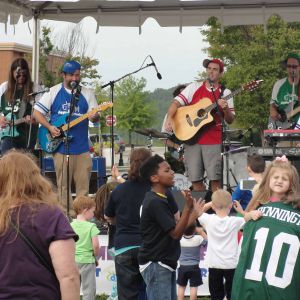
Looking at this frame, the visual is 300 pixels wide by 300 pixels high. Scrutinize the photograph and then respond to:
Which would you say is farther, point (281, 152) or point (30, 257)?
point (281, 152)

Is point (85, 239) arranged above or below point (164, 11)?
below

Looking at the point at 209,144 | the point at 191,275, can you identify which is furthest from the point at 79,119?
the point at 191,275

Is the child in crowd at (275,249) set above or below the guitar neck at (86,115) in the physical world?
below

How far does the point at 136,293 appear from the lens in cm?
666

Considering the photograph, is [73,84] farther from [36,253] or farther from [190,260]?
[36,253]

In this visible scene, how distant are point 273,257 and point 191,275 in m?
3.23

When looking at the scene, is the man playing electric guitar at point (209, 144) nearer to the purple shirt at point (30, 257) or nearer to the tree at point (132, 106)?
the purple shirt at point (30, 257)

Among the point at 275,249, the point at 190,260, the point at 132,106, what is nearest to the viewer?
the point at 275,249

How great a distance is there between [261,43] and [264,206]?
27844mm

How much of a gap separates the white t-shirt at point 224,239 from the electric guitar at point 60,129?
3.28 meters

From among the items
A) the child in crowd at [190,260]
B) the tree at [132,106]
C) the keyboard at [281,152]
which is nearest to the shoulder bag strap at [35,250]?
→ the child in crowd at [190,260]

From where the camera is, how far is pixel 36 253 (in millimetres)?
→ 3678

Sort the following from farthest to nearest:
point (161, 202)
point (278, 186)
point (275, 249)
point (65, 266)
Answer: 1. point (161, 202)
2. point (278, 186)
3. point (275, 249)
4. point (65, 266)

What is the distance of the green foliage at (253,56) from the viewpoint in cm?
3024
